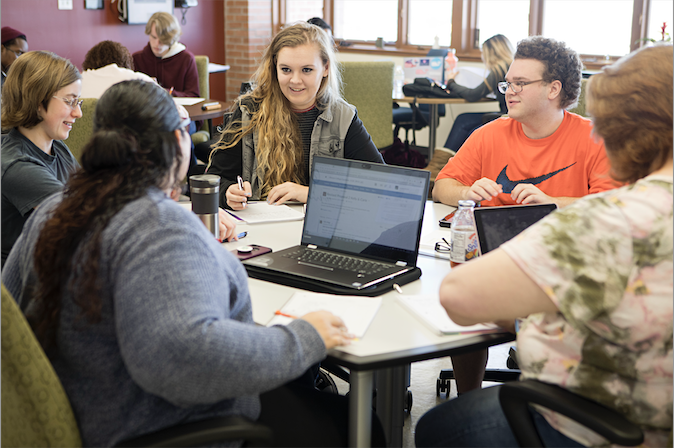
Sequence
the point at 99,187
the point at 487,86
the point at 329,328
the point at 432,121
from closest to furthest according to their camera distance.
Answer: the point at 99,187
the point at 329,328
the point at 487,86
the point at 432,121

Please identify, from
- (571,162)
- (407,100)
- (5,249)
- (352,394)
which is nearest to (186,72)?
(407,100)

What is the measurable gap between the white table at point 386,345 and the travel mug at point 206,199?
29 centimetres

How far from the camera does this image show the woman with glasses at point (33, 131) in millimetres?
1898

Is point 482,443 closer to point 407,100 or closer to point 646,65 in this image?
point 646,65

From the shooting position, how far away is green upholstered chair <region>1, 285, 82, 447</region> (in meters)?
0.95

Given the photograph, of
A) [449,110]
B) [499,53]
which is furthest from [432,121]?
[449,110]

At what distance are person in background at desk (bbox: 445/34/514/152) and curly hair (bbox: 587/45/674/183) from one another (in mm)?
3059

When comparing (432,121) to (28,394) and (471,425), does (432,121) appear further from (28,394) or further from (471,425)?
(28,394)

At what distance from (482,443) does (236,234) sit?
940 millimetres

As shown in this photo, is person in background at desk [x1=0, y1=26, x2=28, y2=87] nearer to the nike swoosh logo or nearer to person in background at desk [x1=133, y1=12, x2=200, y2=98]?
person in background at desk [x1=133, y1=12, x2=200, y2=98]

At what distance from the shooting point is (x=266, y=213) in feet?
6.98

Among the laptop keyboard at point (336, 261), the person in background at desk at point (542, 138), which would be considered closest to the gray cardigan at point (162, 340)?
the laptop keyboard at point (336, 261)

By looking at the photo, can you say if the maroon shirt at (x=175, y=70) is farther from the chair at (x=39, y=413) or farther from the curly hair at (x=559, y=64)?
the chair at (x=39, y=413)

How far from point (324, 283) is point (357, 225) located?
0.22 meters
